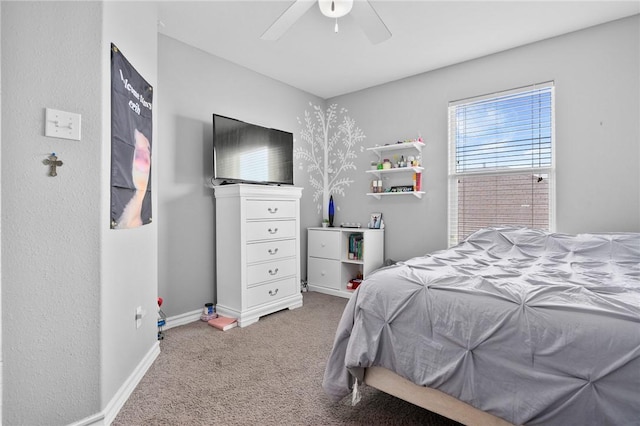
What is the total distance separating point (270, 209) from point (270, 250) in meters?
0.38

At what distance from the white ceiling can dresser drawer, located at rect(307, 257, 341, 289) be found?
213 centimetres

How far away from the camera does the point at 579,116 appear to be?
2.72 meters

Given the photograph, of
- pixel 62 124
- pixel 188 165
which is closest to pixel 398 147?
pixel 188 165

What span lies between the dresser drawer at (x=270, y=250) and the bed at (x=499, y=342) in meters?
1.47

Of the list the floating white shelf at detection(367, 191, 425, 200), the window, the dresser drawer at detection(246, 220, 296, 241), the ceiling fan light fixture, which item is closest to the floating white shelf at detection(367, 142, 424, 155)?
the window

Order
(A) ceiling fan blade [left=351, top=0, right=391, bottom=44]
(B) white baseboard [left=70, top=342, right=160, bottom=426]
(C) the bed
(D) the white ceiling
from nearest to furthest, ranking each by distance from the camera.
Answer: (C) the bed < (B) white baseboard [left=70, top=342, right=160, bottom=426] < (A) ceiling fan blade [left=351, top=0, right=391, bottom=44] < (D) the white ceiling

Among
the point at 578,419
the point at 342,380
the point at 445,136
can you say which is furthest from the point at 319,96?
the point at 578,419

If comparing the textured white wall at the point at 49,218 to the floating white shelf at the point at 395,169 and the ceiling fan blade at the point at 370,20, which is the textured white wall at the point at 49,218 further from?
the floating white shelf at the point at 395,169

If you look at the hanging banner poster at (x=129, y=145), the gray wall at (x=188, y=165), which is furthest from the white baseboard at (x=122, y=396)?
the hanging banner poster at (x=129, y=145)

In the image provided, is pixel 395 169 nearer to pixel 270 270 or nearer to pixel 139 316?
pixel 270 270

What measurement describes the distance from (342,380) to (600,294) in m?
1.12

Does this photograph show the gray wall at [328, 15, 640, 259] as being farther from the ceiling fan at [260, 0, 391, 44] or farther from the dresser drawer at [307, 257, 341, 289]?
the ceiling fan at [260, 0, 391, 44]

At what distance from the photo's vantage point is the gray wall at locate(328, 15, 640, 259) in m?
2.52

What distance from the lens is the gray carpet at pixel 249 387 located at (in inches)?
60.9
